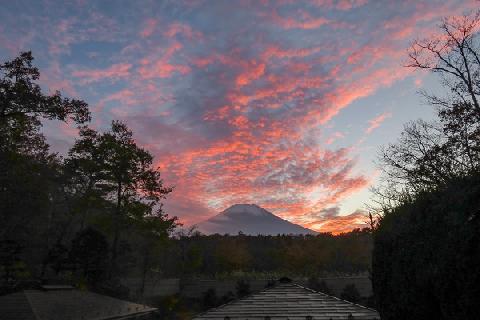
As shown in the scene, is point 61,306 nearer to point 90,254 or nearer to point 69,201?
point 90,254

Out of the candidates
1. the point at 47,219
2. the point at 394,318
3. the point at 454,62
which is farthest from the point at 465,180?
the point at 47,219

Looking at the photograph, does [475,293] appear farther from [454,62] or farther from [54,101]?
[54,101]

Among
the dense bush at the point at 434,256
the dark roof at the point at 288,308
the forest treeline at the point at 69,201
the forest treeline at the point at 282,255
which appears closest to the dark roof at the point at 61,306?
the forest treeline at the point at 69,201

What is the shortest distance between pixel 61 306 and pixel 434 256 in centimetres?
2090

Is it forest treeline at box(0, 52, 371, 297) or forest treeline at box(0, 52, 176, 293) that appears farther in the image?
forest treeline at box(0, 52, 176, 293)

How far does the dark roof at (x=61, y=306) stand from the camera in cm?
1947

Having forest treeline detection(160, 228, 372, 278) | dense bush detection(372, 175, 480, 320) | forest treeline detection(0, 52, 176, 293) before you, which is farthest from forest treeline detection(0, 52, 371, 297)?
dense bush detection(372, 175, 480, 320)

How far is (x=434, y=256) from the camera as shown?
27.6 feet

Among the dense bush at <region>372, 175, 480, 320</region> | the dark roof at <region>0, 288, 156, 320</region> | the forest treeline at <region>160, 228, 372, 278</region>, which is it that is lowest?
the dark roof at <region>0, 288, 156, 320</region>

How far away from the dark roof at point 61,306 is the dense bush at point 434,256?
1716 cm

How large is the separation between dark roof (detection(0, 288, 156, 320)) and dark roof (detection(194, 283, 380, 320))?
9.54 meters

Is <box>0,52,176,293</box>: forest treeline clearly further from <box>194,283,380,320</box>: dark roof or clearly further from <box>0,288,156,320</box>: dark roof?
<box>194,283,380,320</box>: dark roof

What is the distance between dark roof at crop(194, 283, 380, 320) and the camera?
617 inches

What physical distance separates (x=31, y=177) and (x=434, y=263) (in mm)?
31854
